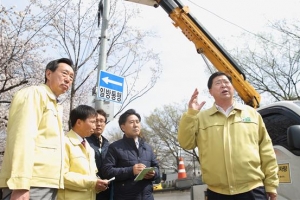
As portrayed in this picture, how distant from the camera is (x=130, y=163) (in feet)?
10.2

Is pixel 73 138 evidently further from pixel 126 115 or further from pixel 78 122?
pixel 126 115

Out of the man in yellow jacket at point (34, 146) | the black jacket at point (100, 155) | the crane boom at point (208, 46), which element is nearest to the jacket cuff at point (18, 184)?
the man in yellow jacket at point (34, 146)

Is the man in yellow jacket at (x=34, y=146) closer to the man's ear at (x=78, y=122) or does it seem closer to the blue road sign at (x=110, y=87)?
the man's ear at (x=78, y=122)

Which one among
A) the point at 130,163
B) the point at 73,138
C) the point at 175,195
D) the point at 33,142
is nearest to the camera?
the point at 33,142

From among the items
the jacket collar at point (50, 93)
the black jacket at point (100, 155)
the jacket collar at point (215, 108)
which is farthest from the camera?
the black jacket at point (100, 155)

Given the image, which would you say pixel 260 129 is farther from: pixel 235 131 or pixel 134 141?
pixel 134 141

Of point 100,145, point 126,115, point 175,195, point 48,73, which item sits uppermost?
point 48,73

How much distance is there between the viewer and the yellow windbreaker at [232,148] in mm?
2289

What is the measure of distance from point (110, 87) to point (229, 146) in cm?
346

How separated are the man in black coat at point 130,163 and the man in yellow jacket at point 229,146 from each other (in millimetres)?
707

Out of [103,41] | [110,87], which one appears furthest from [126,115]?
[103,41]

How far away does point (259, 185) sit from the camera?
7.55 feet

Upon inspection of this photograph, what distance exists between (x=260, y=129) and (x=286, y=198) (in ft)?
2.75

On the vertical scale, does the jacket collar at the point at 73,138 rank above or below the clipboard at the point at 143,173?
above
